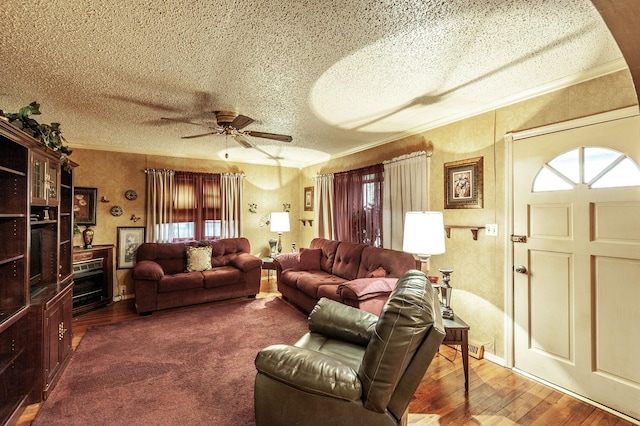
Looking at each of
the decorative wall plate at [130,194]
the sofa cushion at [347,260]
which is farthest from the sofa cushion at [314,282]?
the decorative wall plate at [130,194]

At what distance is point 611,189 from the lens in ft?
6.85

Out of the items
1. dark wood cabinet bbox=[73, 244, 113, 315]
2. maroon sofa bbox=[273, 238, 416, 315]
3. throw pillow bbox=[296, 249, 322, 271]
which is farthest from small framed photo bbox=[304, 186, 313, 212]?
dark wood cabinet bbox=[73, 244, 113, 315]

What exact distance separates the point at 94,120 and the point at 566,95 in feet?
15.2

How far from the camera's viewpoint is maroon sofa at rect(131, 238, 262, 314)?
157 inches

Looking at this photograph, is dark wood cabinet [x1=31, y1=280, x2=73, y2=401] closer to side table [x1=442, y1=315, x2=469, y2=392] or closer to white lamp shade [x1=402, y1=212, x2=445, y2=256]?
white lamp shade [x1=402, y1=212, x2=445, y2=256]

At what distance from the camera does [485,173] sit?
2.88m

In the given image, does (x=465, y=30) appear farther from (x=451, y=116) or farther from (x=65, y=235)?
(x=65, y=235)

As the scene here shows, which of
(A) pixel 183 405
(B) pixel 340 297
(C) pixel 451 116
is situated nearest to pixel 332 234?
(B) pixel 340 297

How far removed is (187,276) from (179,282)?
14 centimetres

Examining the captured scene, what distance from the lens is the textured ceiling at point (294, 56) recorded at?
5.04 feet

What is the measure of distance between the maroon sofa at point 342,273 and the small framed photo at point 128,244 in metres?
2.36

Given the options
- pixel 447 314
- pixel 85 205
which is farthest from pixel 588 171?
pixel 85 205

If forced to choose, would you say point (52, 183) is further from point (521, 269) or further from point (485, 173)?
point (521, 269)

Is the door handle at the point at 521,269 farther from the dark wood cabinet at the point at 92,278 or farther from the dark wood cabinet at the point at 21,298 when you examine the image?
Answer: the dark wood cabinet at the point at 92,278
